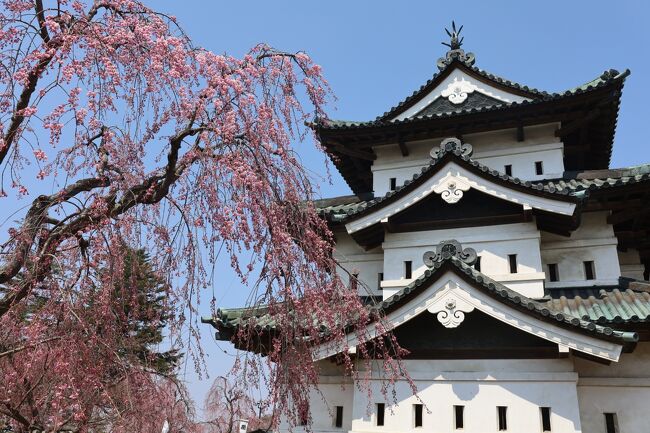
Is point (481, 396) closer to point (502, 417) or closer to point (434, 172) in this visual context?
point (502, 417)

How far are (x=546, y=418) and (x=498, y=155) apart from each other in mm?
5860

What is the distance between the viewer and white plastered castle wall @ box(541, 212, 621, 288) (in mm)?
9648

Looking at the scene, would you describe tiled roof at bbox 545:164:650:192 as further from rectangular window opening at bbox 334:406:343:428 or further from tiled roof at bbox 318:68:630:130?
rectangular window opening at bbox 334:406:343:428

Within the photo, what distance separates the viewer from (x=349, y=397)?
9.20m

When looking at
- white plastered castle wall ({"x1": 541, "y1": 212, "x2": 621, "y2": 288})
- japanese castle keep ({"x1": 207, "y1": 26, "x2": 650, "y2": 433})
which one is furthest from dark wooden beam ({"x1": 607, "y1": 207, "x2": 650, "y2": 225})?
white plastered castle wall ({"x1": 541, "y1": 212, "x2": 621, "y2": 288})

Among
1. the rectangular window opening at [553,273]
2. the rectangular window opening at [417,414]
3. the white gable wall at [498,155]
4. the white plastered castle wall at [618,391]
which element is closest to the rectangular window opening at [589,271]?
the rectangular window opening at [553,273]

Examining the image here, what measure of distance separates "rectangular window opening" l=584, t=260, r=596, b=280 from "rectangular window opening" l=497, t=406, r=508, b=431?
10.9 ft

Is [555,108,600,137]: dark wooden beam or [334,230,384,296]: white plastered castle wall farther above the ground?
[555,108,600,137]: dark wooden beam

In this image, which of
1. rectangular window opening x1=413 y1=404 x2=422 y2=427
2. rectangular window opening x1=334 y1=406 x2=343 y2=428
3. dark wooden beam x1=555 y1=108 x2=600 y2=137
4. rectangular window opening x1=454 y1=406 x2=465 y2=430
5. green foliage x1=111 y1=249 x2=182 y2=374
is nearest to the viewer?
green foliage x1=111 y1=249 x2=182 y2=374

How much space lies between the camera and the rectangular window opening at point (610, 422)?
805 centimetres

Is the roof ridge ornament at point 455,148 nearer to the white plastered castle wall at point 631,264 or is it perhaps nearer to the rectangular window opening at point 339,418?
the white plastered castle wall at point 631,264

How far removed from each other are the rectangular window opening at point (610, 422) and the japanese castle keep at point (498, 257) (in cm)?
3

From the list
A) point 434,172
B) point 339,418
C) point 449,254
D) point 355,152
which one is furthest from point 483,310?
point 355,152

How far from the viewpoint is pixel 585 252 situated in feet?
32.6
